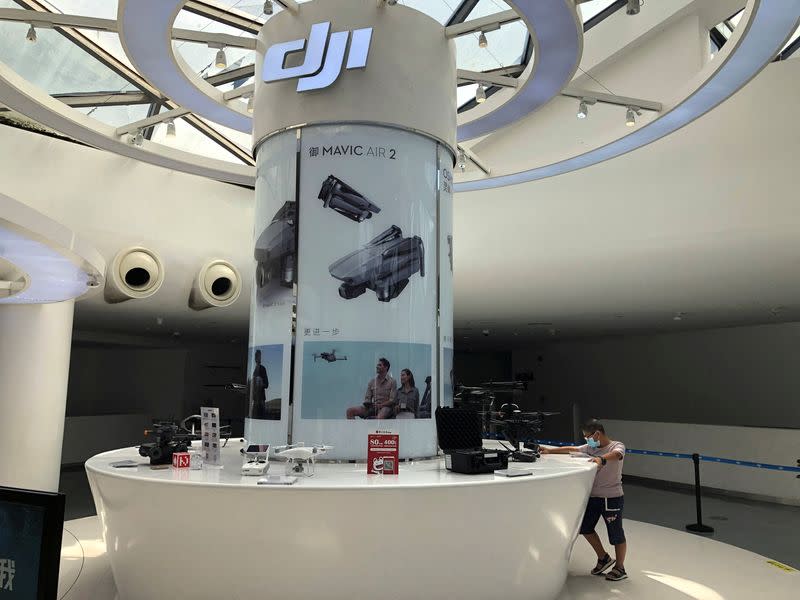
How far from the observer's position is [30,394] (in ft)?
33.2

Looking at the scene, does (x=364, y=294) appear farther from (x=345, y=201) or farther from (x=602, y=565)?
(x=602, y=565)

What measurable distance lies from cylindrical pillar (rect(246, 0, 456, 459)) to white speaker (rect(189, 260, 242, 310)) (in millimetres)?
5481

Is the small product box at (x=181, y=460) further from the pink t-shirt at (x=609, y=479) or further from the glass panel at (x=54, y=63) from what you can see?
the glass panel at (x=54, y=63)

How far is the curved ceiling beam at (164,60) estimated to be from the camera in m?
5.94

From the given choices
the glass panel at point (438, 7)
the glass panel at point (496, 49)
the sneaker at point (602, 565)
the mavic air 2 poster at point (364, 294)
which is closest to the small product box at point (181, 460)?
the mavic air 2 poster at point (364, 294)

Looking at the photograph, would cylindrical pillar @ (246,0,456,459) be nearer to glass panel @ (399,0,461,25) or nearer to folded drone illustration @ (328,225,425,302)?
folded drone illustration @ (328,225,425,302)

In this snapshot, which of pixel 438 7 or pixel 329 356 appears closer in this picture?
pixel 329 356

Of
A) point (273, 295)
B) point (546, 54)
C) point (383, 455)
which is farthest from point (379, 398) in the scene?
point (546, 54)

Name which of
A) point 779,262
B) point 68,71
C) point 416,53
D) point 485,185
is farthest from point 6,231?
point 779,262

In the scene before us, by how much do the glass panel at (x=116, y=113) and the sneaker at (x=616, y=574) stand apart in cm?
1012

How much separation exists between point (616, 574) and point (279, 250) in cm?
472

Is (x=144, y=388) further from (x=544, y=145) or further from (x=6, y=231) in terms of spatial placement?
(x=6, y=231)

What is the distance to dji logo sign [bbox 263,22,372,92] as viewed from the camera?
6.38 m

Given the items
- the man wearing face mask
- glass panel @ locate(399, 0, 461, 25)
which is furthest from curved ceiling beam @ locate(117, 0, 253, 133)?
the man wearing face mask
